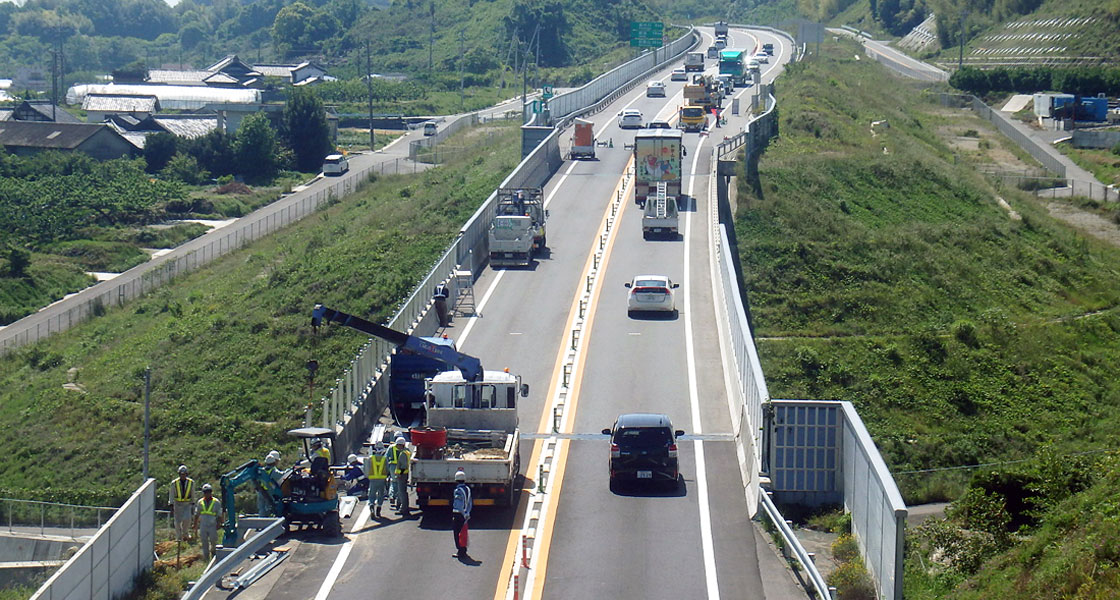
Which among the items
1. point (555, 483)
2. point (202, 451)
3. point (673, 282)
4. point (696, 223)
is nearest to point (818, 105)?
point (696, 223)

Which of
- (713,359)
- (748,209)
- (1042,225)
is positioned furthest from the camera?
(1042,225)

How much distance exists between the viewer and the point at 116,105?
445 feet

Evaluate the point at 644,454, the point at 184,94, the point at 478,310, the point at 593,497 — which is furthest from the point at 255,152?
the point at 644,454

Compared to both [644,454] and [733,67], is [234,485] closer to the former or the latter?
[644,454]

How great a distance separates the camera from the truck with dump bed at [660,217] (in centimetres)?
5219

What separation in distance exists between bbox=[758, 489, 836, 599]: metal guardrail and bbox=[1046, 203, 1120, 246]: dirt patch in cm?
5478

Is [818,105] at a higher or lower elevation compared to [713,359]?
higher

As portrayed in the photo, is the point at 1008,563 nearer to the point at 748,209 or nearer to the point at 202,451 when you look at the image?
the point at 202,451

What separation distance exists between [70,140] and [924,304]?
3111 inches

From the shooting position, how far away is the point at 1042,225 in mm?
69562

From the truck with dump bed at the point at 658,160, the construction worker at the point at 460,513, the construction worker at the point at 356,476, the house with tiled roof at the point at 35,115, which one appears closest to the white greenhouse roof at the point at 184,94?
the house with tiled roof at the point at 35,115

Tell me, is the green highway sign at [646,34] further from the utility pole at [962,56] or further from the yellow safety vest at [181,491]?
the yellow safety vest at [181,491]

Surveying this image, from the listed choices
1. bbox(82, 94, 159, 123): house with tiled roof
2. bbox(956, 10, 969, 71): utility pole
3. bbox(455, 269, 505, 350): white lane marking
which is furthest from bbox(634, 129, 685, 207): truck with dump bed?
bbox(82, 94, 159, 123): house with tiled roof

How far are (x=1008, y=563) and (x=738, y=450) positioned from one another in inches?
374
